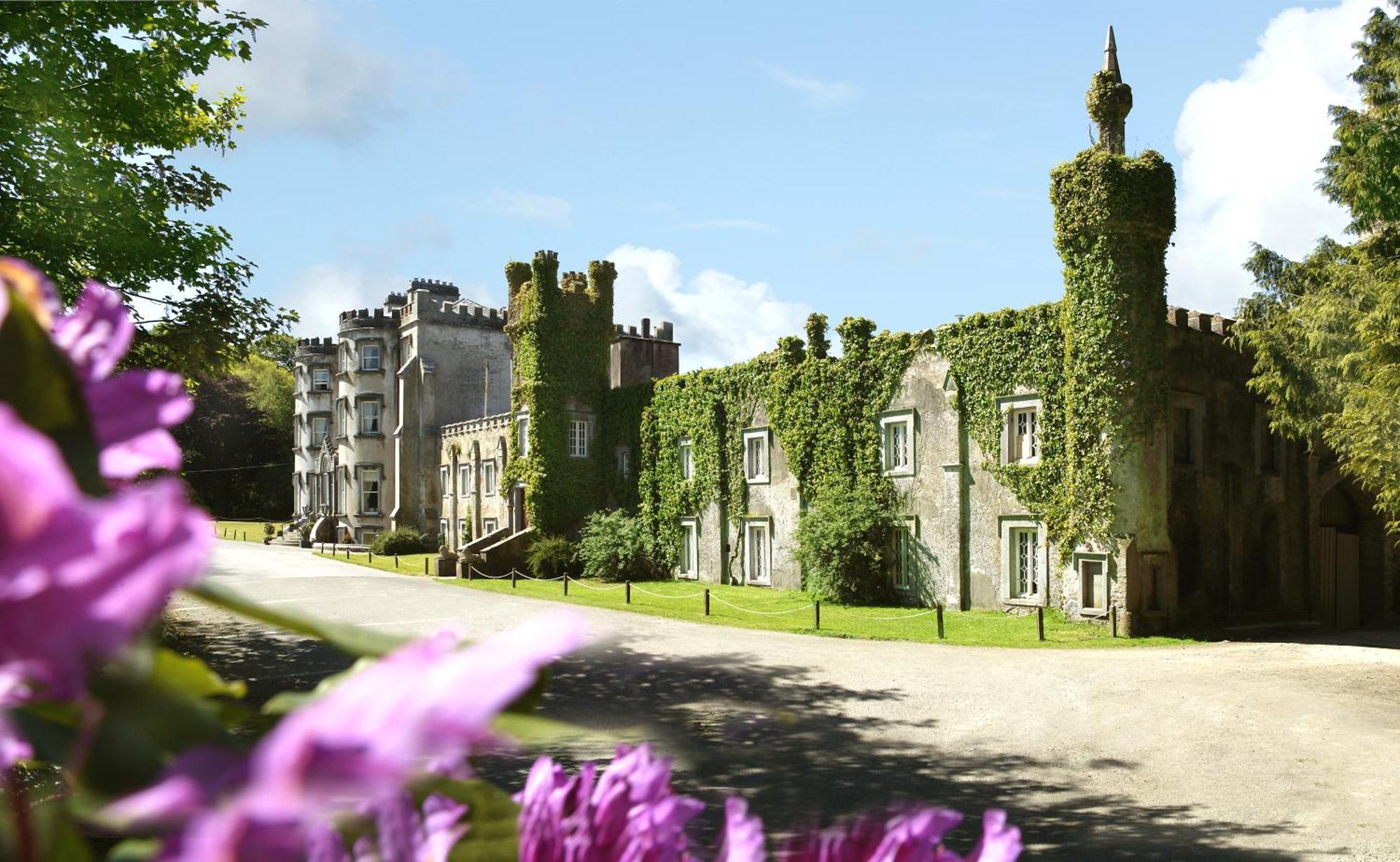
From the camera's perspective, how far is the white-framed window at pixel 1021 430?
21922 millimetres

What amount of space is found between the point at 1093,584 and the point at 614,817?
859 inches

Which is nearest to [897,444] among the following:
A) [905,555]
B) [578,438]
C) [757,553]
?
[905,555]

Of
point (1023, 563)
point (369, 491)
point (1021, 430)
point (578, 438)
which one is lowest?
point (1023, 563)

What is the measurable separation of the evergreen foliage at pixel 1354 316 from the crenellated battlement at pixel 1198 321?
0.37 metres

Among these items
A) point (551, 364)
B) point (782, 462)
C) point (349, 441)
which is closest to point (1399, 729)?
point (782, 462)

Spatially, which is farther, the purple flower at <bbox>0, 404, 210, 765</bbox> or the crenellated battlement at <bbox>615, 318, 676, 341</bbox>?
the crenellated battlement at <bbox>615, 318, 676, 341</bbox>

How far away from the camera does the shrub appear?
3183cm

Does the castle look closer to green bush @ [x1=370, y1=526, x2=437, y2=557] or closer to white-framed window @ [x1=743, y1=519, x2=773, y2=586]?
white-framed window @ [x1=743, y1=519, x2=773, y2=586]

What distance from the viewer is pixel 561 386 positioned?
34.3 meters

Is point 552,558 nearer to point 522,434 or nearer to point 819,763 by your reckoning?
point 522,434

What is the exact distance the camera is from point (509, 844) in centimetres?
49

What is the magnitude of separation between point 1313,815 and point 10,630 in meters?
10.9

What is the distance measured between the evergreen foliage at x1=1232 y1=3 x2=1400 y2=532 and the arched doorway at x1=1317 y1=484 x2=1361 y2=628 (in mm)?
3240

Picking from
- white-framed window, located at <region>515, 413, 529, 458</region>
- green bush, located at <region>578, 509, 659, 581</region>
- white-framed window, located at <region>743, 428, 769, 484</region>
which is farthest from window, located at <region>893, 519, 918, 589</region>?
white-framed window, located at <region>515, 413, 529, 458</region>
